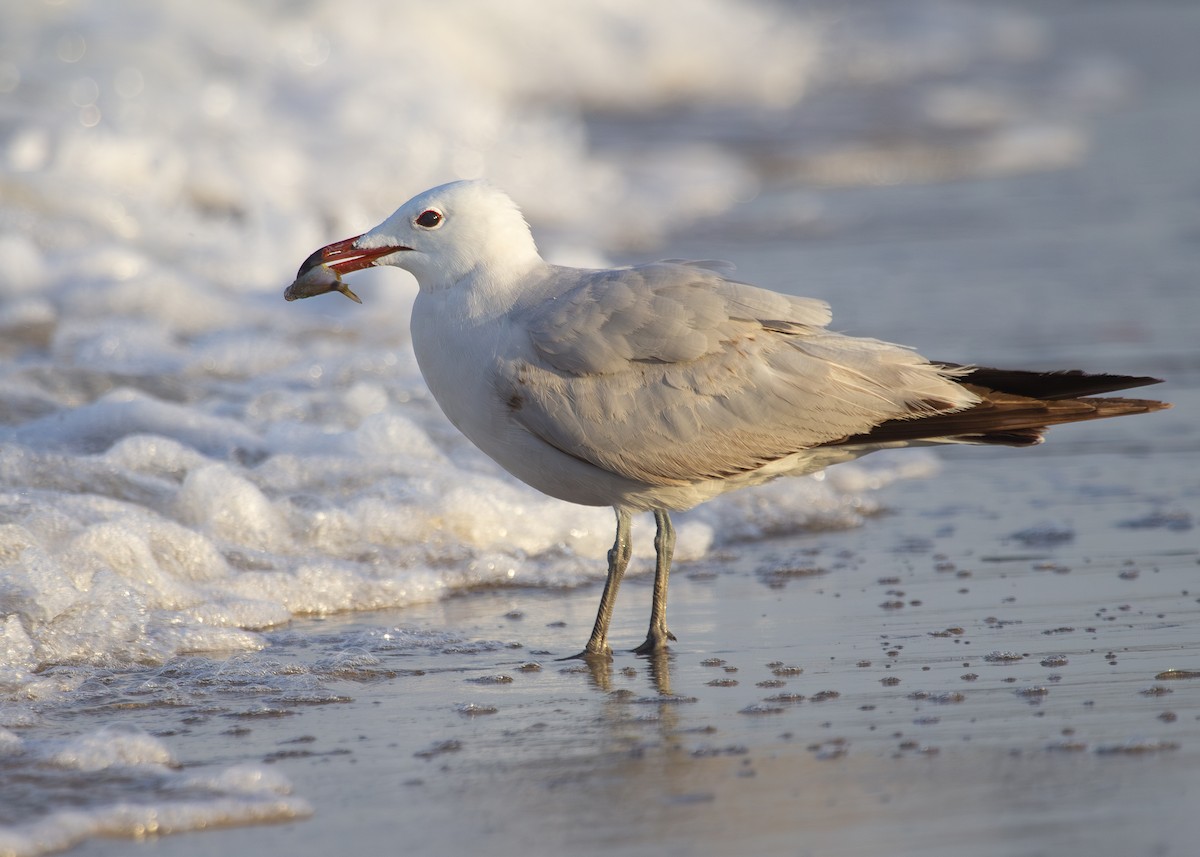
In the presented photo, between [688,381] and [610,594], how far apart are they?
62 centimetres

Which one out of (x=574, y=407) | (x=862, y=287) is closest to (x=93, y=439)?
(x=574, y=407)

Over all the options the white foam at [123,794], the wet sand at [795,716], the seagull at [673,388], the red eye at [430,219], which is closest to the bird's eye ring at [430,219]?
the red eye at [430,219]

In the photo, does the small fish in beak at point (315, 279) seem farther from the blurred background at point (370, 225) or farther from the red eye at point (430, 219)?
the blurred background at point (370, 225)

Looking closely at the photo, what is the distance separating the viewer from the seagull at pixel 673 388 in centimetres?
438

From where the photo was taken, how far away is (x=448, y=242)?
468 cm

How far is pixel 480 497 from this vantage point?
18.6 feet

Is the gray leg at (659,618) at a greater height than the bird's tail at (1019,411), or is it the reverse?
the bird's tail at (1019,411)

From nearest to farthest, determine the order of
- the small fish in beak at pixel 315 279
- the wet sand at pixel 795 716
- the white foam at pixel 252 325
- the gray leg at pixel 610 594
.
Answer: the wet sand at pixel 795 716, the gray leg at pixel 610 594, the small fish in beak at pixel 315 279, the white foam at pixel 252 325

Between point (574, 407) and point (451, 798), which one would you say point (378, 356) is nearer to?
point (574, 407)

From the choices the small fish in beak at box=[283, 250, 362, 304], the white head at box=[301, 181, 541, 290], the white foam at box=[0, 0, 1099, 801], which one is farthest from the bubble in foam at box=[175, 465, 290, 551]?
the white head at box=[301, 181, 541, 290]

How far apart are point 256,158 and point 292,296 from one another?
22.8 ft

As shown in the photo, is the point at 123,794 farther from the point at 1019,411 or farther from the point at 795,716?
the point at 1019,411

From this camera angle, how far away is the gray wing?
14.3ft

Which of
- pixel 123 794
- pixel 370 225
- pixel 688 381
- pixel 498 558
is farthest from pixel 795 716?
pixel 370 225
